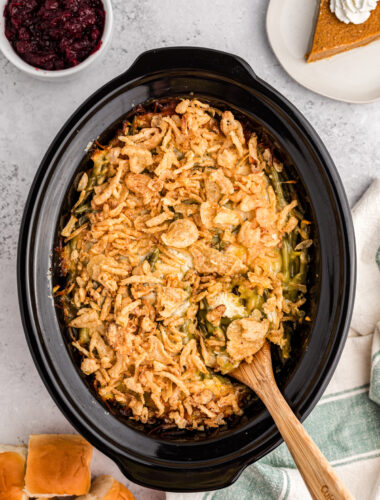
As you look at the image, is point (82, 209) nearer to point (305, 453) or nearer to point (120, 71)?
point (120, 71)

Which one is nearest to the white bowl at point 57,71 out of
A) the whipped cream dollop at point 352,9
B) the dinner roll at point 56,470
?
the whipped cream dollop at point 352,9

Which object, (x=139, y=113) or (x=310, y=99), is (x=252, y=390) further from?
(x=310, y=99)

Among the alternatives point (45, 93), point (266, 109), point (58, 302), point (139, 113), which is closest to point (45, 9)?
point (45, 93)

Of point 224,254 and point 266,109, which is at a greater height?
point 266,109

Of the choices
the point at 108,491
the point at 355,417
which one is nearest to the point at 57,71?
the point at 108,491

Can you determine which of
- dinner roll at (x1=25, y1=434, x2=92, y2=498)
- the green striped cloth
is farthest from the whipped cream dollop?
dinner roll at (x1=25, y1=434, x2=92, y2=498)
